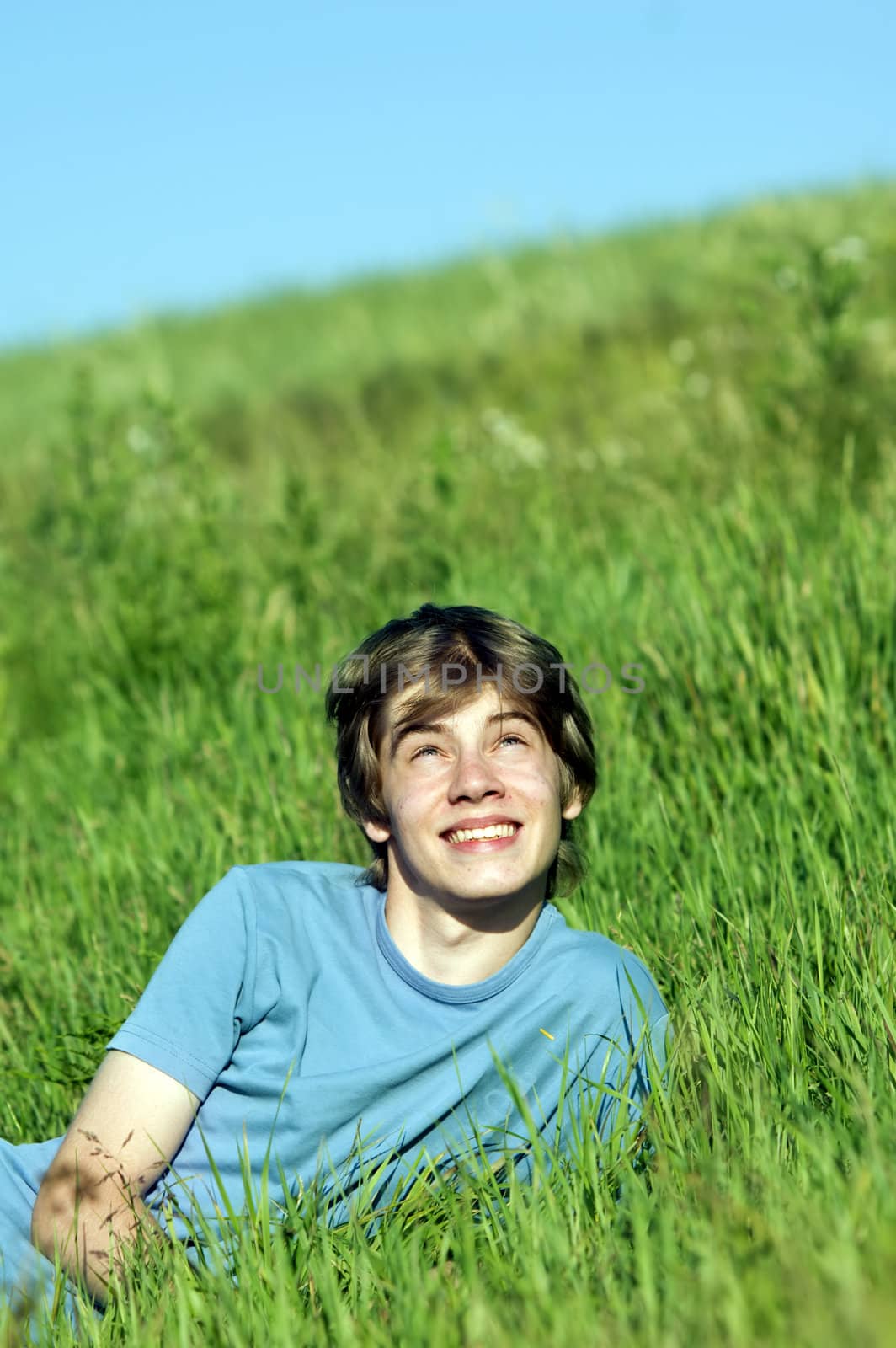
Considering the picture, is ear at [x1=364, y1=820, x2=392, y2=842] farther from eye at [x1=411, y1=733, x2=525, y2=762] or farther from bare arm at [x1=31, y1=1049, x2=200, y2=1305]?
bare arm at [x1=31, y1=1049, x2=200, y2=1305]

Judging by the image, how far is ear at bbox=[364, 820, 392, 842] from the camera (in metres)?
2.48

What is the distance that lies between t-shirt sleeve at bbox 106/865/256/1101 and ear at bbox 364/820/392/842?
0.89 ft

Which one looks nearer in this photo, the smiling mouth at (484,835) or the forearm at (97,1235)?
the forearm at (97,1235)

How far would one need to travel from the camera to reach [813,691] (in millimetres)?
3205

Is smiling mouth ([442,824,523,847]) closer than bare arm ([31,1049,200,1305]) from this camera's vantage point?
No

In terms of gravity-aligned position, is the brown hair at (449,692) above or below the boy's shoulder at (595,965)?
above

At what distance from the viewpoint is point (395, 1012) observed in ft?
7.41

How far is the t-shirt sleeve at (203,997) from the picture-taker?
2143 mm

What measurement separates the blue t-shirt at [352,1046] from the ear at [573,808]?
0.25 m

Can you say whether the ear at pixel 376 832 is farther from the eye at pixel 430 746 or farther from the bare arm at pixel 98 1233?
the bare arm at pixel 98 1233

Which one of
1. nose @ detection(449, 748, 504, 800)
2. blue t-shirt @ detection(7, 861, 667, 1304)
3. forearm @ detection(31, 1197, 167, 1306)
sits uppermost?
nose @ detection(449, 748, 504, 800)

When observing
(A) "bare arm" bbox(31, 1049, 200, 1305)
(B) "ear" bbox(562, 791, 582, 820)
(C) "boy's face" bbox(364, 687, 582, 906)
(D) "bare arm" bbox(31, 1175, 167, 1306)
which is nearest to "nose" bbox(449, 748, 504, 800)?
(C) "boy's face" bbox(364, 687, 582, 906)

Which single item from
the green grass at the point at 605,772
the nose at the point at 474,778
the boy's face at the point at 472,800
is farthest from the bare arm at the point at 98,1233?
the nose at the point at 474,778

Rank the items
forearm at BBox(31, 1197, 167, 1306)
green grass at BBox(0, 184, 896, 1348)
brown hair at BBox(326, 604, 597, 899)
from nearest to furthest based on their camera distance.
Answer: green grass at BBox(0, 184, 896, 1348), forearm at BBox(31, 1197, 167, 1306), brown hair at BBox(326, 604, 597, 899)
